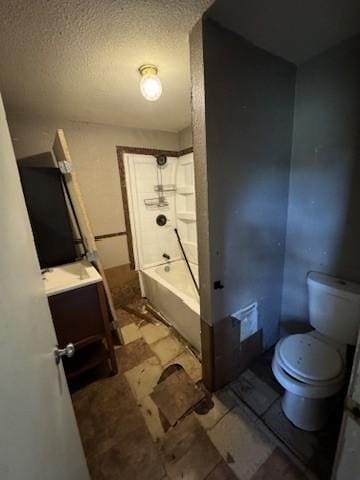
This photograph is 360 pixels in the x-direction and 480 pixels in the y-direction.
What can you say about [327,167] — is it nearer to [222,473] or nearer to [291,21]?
[291,21]

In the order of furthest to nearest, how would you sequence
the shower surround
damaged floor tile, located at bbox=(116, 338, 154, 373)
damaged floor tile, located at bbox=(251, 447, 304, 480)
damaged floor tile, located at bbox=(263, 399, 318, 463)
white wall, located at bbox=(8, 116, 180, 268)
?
the shower surround
white wall, located at bbox=(8, 116, 180, 268)
damaged floor tile, located at bbox=(116, 338, 154, 373)
damaged floor tile, located at bbox=(263, 399, 318, 463)
damaged floor tile, located at bbox=(251, 447, 304, 480)

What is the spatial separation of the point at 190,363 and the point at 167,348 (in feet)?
0.94

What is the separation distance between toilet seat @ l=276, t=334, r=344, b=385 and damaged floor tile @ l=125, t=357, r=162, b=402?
102 cm

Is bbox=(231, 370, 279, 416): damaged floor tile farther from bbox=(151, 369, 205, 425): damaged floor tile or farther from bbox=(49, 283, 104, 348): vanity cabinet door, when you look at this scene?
bbox=(49, 283, 104, 348): vanity cabinet door

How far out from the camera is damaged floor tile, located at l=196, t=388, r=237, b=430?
52.5 inches

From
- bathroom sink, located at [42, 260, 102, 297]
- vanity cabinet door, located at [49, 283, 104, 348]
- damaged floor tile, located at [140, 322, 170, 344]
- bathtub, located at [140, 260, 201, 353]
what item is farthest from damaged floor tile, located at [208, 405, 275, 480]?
bathroom sink, located at [42, 260, 102, 297]

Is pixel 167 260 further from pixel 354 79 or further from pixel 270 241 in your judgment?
pixel 354 79

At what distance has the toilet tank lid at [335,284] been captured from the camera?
129cm

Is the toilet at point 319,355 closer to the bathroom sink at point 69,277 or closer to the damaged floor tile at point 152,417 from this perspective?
the damaged floor tile at point 152,417

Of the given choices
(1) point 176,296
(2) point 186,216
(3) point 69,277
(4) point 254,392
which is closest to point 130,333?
(1) point 176,296

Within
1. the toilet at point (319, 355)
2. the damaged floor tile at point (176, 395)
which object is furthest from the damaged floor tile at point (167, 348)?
the toilet at point (319, 355)

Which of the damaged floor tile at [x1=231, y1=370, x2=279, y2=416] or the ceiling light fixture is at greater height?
the ceiling light fixture

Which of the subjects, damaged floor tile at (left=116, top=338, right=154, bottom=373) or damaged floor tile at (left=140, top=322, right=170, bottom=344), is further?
damaged floor tile at (left=140, top=322, right=170, bottom=344)

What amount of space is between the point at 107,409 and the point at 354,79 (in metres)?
2.74
